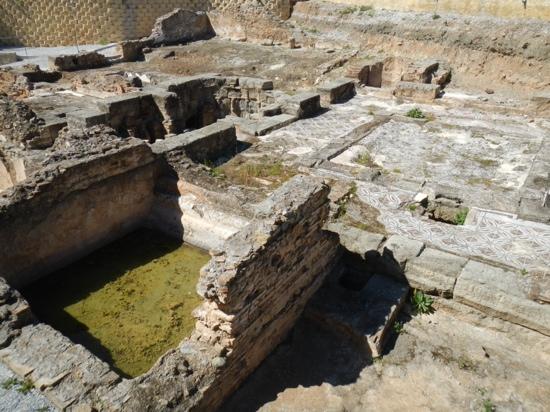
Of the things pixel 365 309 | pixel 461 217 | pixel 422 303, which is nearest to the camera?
pixel 365 309

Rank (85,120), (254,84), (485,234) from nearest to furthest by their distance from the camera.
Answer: (485,234) < (85,120) < (254,84)

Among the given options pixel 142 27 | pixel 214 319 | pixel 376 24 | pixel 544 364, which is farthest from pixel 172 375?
pixel 142 27

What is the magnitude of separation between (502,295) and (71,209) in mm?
5099

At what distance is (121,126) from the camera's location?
9.03 meters

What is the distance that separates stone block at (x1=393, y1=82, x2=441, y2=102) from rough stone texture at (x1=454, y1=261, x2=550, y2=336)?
24.0ft

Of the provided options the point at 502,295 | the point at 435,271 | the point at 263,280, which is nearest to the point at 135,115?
the point at 263,280

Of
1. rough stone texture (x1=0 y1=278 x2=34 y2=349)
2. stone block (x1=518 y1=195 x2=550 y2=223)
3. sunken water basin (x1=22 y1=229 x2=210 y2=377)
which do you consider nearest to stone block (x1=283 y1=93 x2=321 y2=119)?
sunken water basin (x1=22 y1=229 x2=210 y2=377)

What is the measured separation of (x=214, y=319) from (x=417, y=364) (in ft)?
6.38

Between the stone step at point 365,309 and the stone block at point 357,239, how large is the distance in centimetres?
31

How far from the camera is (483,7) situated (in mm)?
15008

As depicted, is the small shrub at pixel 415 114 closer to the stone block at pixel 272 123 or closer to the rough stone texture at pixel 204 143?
the stone block at pixel 272 123

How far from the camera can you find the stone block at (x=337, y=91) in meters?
10.6

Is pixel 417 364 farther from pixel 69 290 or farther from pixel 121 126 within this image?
pixel 121 126

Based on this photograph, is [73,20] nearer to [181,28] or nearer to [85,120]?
[181,28]
